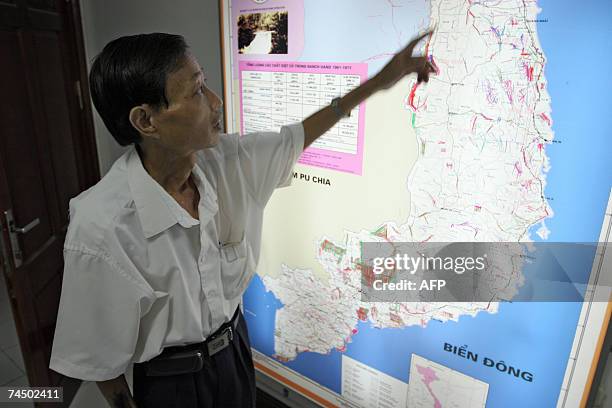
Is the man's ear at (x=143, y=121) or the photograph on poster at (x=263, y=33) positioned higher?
the photograph on poster at (x=263, y=33)

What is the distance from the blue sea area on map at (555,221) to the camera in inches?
36.2

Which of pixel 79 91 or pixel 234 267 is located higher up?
pixel 79 91

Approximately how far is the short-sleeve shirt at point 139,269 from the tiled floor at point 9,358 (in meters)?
1.61

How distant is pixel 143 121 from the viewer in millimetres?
908

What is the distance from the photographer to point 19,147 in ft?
5.81

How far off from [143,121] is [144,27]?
4.24 ft

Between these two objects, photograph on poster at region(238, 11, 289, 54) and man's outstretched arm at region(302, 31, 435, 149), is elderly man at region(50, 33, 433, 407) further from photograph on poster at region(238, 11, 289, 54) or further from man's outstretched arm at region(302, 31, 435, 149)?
photograph on poster at region(238, 11, 289, 54)

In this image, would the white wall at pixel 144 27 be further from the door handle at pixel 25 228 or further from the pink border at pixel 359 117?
the door handle at pixel 25 228

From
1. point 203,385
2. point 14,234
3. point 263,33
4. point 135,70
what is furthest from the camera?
point 14,234

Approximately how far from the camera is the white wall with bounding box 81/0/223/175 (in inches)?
65.7

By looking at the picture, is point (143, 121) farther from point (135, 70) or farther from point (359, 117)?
point (359, 117)

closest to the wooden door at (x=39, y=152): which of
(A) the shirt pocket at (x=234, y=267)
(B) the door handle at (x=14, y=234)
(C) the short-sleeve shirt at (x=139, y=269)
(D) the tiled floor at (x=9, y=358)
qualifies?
(B) the door handle at (x=14, y=234)

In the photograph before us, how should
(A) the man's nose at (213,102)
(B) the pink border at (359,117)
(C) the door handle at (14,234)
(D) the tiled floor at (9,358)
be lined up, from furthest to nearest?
(D) the tiled floor at (9,358)
(C) the door handle at (14,234)
(B) the pink border at (359,117)
(A) the man's nose at (213,102)

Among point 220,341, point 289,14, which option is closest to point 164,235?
point 220,341
